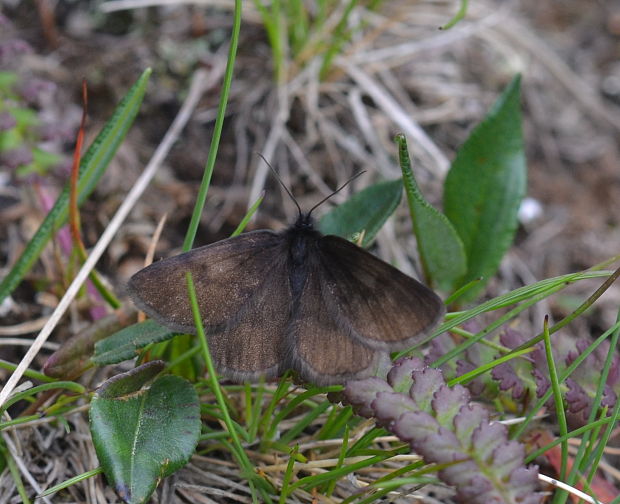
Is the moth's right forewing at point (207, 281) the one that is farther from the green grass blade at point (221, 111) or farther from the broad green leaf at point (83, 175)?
the broad green leaf at point (83, 175)

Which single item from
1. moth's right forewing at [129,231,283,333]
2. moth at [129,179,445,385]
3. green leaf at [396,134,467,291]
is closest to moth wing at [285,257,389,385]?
moth at [129,179,445,385]

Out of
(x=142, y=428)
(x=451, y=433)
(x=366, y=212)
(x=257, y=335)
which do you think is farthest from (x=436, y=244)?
(x=142, y=428)

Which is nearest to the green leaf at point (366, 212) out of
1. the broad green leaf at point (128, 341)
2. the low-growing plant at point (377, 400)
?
the low-growing plant at point (377, 400)

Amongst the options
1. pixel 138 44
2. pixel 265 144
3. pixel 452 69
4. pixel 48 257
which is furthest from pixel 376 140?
pixel 48 257

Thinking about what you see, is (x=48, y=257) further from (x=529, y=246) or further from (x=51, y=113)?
(x=529, y=246)

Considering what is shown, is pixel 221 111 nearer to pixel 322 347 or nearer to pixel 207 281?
pixel 207 281

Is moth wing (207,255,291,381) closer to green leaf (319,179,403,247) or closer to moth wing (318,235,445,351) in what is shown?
moth wing (318,235,445,351)
